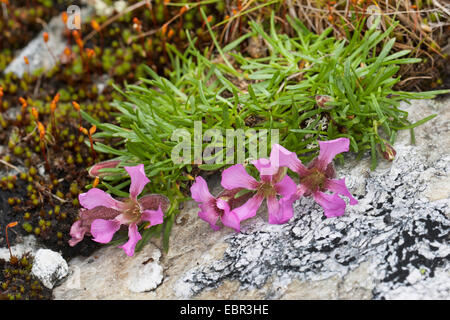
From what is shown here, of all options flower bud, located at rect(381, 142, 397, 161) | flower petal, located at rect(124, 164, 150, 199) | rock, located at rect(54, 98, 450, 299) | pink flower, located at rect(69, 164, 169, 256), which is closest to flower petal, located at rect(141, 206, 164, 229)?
pink flower, located at rect(69, 164, 169, 256)

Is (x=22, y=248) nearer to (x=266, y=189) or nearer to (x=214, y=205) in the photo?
(x=214, y=205)

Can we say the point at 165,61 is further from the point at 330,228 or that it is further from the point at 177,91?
the point at 330,228

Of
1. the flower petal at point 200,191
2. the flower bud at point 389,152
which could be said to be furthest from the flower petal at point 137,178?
the flower bud at point 389,152

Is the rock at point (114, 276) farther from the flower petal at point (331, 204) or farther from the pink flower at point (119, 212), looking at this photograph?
the flower petal at point (331, 204)

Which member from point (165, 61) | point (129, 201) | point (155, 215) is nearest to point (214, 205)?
point (155, 215)

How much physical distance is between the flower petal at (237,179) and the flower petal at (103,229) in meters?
0.65

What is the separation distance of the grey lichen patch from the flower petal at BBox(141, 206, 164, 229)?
308mm

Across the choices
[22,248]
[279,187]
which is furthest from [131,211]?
[279,187]

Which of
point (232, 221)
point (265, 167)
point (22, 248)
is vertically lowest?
point (22, 248)

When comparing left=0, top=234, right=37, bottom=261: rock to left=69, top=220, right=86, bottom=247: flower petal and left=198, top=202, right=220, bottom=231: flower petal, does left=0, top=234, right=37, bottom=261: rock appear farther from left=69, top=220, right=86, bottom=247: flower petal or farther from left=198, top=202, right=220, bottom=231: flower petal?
left=198, top=202, right=220, bottom=231: flower petal

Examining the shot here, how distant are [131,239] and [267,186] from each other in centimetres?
76

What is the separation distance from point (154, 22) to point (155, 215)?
176 cm

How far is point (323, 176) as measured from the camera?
249 centimetres

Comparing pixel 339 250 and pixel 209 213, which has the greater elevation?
pixel 209 213
